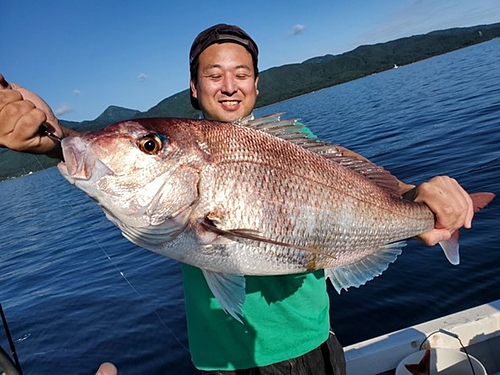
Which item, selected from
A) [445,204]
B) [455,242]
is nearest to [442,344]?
[455,242]

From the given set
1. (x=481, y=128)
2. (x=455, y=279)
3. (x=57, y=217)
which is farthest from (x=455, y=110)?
(x=57, y=217)

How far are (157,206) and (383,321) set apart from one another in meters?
6.47

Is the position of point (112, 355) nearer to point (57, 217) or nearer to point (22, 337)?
point (22, 337)

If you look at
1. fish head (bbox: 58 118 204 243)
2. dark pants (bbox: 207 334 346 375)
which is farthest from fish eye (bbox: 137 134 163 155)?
dark pants (bbox: 207 334 346 375)

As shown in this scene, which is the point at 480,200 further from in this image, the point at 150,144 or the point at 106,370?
the point at 106,370

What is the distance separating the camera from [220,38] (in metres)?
3.06

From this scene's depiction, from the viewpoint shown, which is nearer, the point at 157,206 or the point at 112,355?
the point at 157,206

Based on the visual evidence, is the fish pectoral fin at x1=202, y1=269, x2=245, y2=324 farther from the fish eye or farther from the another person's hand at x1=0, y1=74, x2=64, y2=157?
the another person's hand at x1=0, y1=74, x2=64, y2=157

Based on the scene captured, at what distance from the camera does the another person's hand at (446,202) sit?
270 centimetres

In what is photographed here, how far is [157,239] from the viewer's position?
2.08m

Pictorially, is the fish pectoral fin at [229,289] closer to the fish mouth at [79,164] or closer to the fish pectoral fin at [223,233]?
the fish pectoral fin at [223,233]

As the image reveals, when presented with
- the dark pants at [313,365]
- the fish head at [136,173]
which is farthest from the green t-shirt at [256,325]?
the fish head at [136,173]

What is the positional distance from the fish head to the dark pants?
4.34 ft

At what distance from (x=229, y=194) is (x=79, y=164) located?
0.81 m
